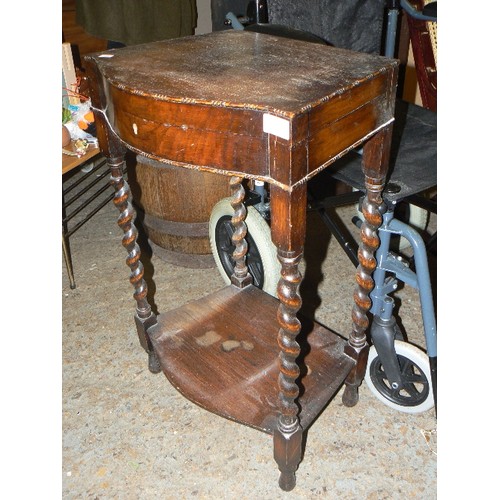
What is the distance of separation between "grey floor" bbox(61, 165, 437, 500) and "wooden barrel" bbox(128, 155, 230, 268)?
34cm

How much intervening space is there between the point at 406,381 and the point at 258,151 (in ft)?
2.80

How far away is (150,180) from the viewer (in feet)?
5.84

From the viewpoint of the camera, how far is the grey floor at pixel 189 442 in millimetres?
1233

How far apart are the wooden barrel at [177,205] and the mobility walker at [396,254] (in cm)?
12

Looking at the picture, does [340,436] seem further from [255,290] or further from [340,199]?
[340,199]

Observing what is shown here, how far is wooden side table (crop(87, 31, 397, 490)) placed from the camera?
2.54ft

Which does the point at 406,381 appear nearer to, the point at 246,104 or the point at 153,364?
the point at 153,364

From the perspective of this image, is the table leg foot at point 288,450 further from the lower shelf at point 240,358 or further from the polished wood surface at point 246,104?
the polished wood surface at point 246,104

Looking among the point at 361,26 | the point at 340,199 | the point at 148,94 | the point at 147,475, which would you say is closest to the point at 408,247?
the point at 340,199

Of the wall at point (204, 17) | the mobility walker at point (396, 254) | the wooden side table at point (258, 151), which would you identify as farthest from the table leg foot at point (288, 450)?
the wall at point (204, 17)

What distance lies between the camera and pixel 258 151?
77cm

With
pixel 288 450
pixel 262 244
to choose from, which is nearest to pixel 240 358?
pixel 288 450

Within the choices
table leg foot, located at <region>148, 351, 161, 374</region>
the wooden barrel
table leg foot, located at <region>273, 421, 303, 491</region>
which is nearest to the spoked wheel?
table leg foot, located at <region>273, 421, 303, 491</region>

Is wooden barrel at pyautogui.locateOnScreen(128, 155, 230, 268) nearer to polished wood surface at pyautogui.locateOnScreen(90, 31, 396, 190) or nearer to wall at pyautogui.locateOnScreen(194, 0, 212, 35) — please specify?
polished wood surface at pyautogui.locateOnScreen(90, 31, 396, 190)
